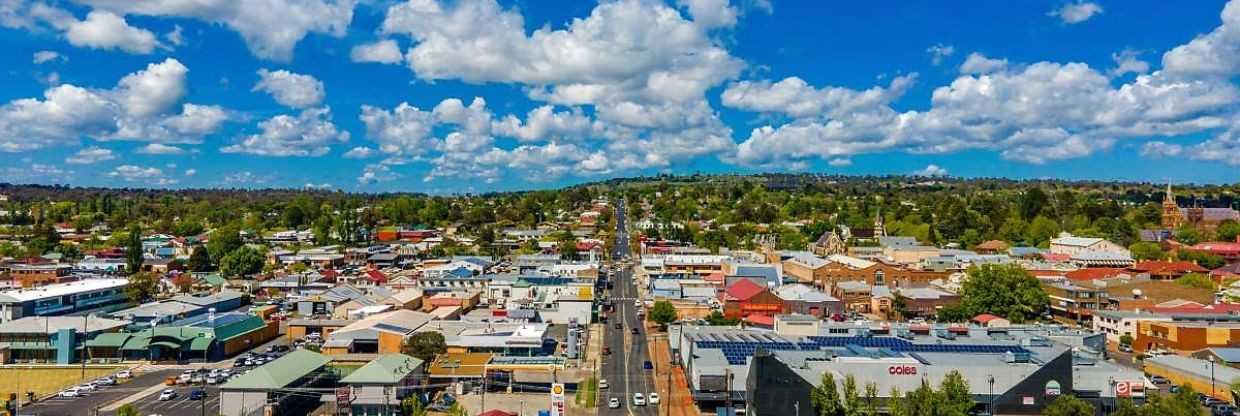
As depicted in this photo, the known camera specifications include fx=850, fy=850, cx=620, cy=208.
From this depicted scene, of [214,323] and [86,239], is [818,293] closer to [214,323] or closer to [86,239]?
[214,323]

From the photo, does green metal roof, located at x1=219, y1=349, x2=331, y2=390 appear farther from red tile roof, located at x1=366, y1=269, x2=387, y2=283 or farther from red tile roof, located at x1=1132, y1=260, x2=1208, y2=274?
red tile roof, located at x1=1132, y1=260, x2=1208, y2=274

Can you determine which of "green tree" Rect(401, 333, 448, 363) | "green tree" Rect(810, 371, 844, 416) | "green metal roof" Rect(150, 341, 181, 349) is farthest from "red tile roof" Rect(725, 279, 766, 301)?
"green metal roof" Rect(150, 341, 181, 349)

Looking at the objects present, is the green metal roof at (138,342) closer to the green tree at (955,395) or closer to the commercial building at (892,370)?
the commercial building at (892,370)

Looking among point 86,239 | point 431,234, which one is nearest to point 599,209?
point 431,234

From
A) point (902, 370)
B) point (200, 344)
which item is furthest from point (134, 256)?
point (902, 370)

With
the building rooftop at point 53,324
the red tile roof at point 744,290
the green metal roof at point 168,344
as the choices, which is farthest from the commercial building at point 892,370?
the building rooftop at point 53,324

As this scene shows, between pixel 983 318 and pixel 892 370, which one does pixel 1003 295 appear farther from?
pixel 892 370
